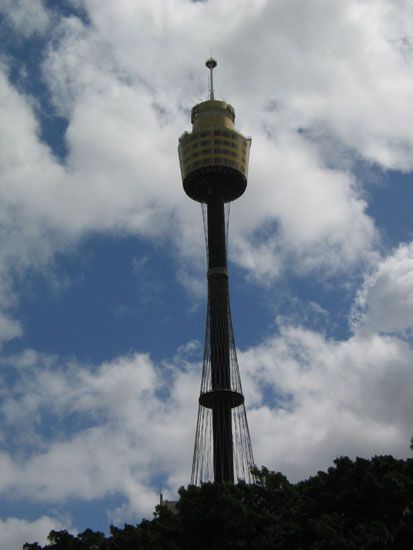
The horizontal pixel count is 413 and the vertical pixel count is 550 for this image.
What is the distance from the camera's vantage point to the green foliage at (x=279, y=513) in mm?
65812

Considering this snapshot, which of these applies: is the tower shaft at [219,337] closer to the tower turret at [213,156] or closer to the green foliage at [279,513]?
the tower turret at [213,156]

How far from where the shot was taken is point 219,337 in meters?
133

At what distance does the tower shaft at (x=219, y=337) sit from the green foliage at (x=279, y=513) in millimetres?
43351

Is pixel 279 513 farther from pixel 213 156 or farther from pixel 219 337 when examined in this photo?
pixel 213 156

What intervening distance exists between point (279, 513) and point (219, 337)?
192 feet

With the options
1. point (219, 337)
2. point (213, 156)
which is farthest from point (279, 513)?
point (213, 156)

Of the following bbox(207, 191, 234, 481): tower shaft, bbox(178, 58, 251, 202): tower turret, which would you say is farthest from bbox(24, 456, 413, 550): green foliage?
bbox(178, 58, 251, 202): tower turret

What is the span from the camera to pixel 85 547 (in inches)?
2901

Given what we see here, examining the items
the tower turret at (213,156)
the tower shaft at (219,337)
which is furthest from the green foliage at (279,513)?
the tower turret at (213,156)

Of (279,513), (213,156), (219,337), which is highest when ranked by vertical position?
(213,156)

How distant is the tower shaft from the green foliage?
43.4 meters

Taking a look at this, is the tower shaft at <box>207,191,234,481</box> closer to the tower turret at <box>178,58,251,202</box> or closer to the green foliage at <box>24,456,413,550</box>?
the tower turret at <box>178,58,251,202</box>

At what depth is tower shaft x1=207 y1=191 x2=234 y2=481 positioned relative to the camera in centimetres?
12519

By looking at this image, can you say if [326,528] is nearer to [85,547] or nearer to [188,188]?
[85,547]
